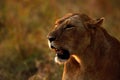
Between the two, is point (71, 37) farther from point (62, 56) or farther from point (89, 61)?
point (89, 61)

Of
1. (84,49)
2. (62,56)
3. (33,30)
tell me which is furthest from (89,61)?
(33,30)

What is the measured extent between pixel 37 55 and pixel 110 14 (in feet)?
13.6

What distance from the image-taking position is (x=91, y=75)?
7691 mm

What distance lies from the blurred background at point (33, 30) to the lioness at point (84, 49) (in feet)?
5.25

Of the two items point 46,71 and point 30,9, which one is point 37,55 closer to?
point 46,71

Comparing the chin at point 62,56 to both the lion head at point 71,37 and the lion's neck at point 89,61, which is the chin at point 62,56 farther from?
the lion's neck at point 89,61

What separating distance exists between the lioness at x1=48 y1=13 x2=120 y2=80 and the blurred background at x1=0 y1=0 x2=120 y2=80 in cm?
160

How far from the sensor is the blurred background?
9984mm

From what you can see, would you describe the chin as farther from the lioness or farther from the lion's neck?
the lion's neck

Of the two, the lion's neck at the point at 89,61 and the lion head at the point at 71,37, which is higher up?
the lion head at the point at 71,37

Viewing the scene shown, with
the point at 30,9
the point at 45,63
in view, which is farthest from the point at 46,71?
the point at 30,9

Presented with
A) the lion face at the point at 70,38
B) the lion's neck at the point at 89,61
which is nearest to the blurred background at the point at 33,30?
the lion's neck at the point at 89,61

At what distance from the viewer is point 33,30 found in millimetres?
13094

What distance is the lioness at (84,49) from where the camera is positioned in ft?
24.8
